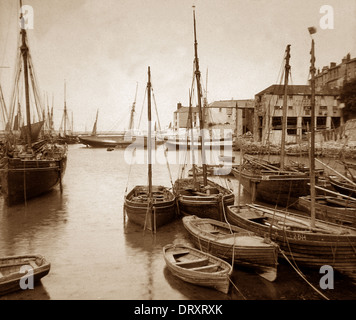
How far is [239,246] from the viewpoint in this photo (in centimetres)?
1266

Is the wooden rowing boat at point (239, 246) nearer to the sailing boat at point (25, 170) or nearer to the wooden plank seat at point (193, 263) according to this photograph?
the wooden plank seat at point (193, 263)

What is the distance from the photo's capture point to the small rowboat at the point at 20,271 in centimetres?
1089

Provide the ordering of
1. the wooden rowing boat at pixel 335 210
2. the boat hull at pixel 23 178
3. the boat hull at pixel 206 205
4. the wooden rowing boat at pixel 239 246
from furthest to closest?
1. the boat hull at pixel 23 178
2. the boat hull at pixel 206 205
3. the wooden rowing boat at pixel 335 210
4. the wooden rowing boat at pixel 239 246

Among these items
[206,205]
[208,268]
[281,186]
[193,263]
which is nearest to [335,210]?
[206,205]

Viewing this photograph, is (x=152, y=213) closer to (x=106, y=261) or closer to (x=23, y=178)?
(x=106, y=261)

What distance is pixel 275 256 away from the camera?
1206cm

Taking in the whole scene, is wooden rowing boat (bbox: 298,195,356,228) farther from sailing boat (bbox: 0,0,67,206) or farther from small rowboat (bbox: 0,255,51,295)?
sailing boat (bbox: 0,0,67,206)

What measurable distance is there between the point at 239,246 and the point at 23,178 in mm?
18859

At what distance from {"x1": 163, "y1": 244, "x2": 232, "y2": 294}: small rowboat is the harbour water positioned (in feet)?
1.18

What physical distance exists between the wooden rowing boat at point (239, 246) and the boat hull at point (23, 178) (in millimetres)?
15478

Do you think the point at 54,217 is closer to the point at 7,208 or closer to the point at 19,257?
the point at 7,208

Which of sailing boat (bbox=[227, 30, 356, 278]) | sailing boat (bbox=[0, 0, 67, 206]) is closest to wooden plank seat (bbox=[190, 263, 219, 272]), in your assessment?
sailing boat (bbox=[227, 30, 356, 278])

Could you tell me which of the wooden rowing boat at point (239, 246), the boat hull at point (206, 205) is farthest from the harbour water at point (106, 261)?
the boat hull at point (206, 205)

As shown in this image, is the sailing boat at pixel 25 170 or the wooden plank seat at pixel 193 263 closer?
the wooden plank seat at pixel 193 263
